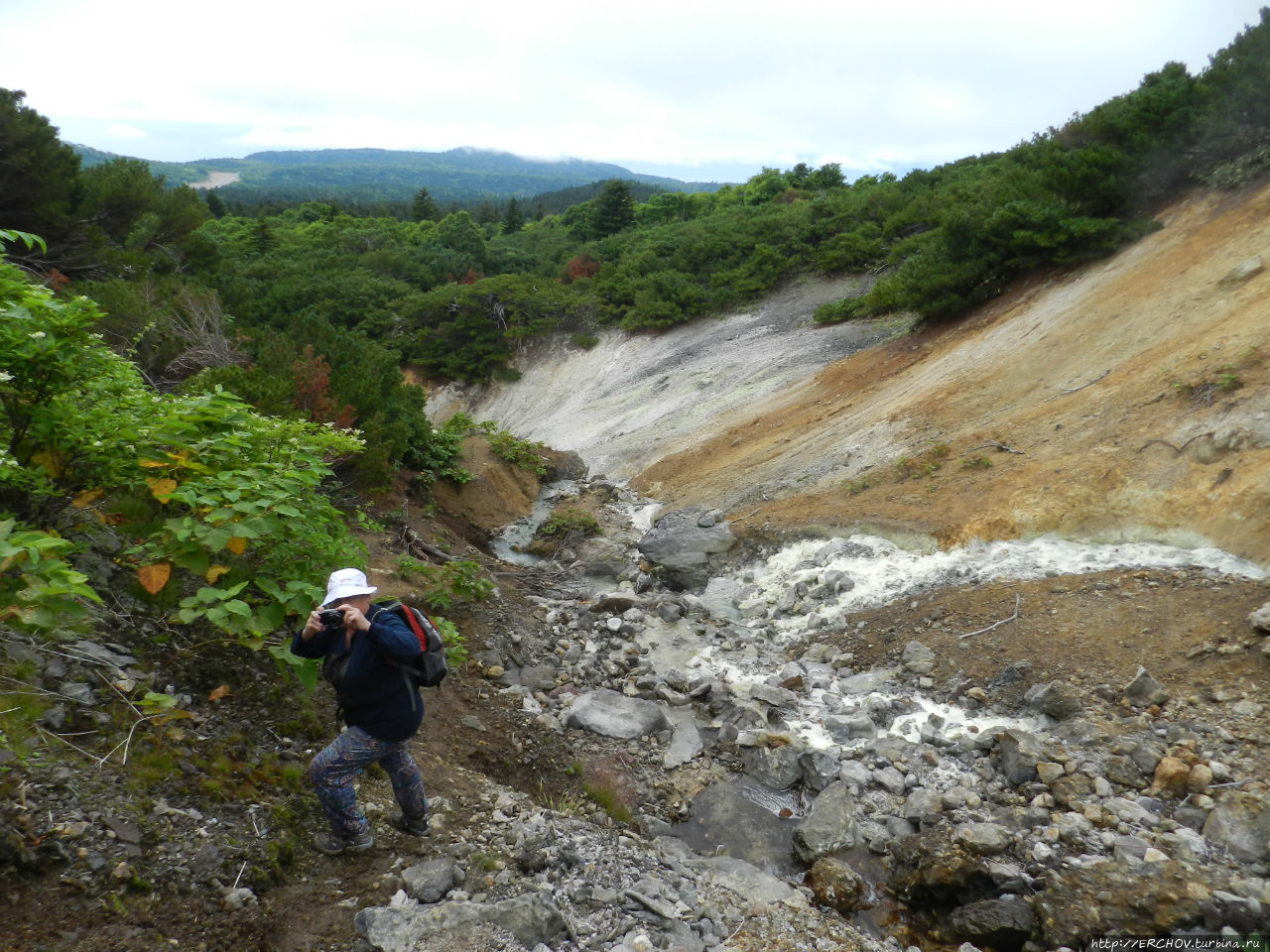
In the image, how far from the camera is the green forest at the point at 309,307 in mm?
4031

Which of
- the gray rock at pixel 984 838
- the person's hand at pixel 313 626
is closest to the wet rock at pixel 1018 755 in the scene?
the gray rock at pixel 984 838

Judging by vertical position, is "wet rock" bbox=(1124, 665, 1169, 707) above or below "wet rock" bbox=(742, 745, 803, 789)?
above

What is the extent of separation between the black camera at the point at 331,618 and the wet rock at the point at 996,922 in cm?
432

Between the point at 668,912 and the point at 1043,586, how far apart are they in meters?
6.12

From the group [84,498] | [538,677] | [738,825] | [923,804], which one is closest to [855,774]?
[923,804]

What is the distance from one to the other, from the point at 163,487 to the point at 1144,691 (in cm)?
754

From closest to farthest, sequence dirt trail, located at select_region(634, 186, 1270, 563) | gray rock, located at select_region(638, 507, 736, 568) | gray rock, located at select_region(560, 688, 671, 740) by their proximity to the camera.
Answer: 1. gray rock, located at select_region(560, 688, 671, 740)
2. dirt trail, located at select_region(634, 186, 1270, 563)
3. gray rock, located at select_region(638, 507, 736, 568)

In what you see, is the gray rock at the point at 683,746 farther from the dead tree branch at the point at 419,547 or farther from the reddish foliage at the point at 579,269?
the reddish foliage at the point at 579,269

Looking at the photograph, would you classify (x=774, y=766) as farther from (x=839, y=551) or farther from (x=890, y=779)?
(x=839, y=551)

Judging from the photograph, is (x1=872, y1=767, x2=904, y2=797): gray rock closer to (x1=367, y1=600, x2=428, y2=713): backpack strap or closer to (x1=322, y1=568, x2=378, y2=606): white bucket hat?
(x1=367, y1=600, x2=428, y2=713): backpack strap

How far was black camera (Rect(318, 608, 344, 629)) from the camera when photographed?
392cm

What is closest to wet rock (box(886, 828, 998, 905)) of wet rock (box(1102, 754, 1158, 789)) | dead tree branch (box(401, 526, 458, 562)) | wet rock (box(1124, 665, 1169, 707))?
wet rock (box(1102, 754, 1158, 789))

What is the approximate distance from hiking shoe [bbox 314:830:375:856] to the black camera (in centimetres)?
122

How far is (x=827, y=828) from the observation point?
225 inches
